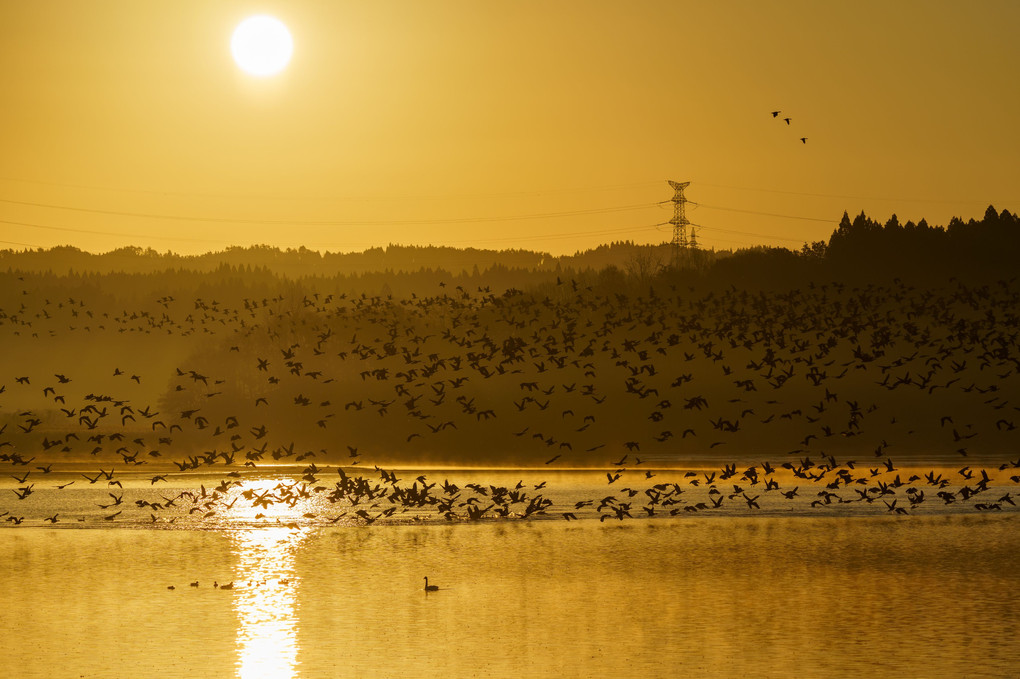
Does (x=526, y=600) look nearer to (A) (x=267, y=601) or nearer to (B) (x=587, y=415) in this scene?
(A) (x=267, y=601)

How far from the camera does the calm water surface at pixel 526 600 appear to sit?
2108 cm

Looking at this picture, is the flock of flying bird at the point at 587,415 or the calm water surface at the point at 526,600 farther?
the flock of flying bird at the point at 587,415

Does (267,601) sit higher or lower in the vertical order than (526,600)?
higher

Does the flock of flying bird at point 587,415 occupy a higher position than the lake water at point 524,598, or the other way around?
the flock of flying bird at point 587,415

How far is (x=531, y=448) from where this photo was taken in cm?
6094

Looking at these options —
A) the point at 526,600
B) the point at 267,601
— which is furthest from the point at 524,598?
the point at 267,601

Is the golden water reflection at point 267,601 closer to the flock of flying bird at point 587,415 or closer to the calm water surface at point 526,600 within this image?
the calm water surface at point 526,600

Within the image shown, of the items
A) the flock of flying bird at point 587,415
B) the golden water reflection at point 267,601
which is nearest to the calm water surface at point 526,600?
the golden water reflection at point 267,601

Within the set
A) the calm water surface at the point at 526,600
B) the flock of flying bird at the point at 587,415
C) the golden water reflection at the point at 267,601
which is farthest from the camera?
the flock of flying bird at the point at 587,415

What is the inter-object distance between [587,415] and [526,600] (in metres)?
38.6

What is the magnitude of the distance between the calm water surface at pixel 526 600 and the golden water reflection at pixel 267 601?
7 centimetres

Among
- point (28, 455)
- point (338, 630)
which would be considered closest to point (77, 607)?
point (338, 630)

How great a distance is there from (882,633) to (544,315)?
65.7 meters

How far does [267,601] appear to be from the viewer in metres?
26.0
